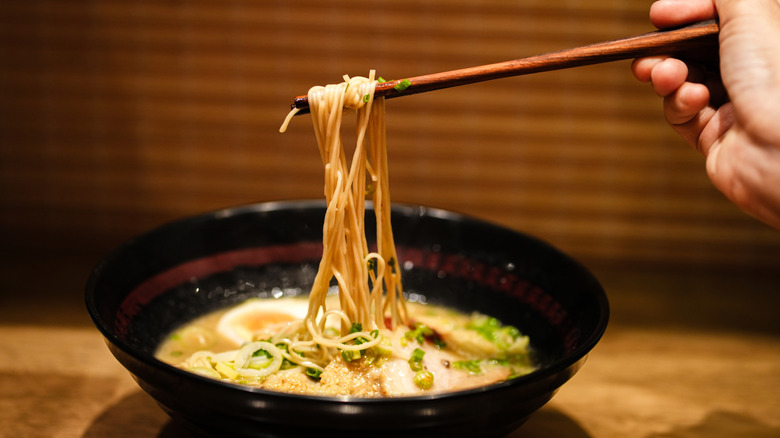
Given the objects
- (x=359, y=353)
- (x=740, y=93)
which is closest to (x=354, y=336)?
(x=359, y=353)

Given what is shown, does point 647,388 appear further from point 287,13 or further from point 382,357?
point 287,13

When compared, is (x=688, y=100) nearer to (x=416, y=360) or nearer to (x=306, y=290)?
(x=416, y=360)

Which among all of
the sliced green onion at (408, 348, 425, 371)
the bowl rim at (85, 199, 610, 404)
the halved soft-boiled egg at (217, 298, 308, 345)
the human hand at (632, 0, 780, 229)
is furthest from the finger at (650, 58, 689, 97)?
the halved soft-boiled egg at (217, 298, 308, 345)

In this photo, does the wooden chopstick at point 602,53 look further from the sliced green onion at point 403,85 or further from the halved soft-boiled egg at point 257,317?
the halved soft-boiled egg at point 257,317

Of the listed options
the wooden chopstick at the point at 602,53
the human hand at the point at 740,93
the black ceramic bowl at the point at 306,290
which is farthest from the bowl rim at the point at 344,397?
the wooden chopstick at the point at 602,53

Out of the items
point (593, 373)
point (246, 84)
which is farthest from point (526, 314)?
point (246, 84)
